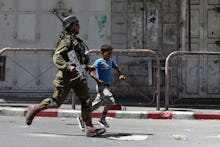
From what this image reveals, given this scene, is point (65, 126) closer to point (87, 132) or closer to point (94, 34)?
point (87, 132)

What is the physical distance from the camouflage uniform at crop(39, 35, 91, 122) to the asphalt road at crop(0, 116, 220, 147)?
499 mm

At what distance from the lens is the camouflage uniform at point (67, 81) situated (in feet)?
25.6

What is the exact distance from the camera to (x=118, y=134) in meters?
8.30

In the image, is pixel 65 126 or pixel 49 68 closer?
pixel 65 126

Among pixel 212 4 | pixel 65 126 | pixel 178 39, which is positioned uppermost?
pixel 212 4

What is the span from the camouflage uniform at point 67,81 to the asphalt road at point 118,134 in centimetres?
50

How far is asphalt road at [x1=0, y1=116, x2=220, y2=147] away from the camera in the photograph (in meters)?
7.42

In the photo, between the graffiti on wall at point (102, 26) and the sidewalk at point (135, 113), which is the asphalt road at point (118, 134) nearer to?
the sidewalk at point (135, 113)

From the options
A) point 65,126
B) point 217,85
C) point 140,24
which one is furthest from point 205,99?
point 65,126

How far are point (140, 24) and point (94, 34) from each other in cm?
129

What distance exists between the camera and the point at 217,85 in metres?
13.3

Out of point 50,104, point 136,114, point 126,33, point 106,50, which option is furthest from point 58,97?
point 126,33

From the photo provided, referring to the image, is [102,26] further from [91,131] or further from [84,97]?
[91,131]

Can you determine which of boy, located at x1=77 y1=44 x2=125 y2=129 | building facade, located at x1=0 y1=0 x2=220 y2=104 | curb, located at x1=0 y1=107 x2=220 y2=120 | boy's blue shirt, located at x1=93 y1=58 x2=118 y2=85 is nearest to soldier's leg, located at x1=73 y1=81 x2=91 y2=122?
boy, located at x1=77 y1=44 x2=125 y2=129
